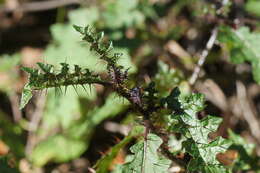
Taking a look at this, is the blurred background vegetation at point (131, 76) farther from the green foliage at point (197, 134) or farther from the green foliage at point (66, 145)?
the green foliage at point (197, 134)

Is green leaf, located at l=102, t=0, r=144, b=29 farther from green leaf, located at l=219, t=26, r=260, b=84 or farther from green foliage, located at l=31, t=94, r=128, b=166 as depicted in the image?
green leaf, located at l=219, t=26, r=260, b=84

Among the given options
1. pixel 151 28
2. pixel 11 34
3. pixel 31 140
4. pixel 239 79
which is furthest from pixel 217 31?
pixel 11 34

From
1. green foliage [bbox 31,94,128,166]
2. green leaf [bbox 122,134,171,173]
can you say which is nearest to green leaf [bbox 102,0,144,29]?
green foliage [bbox 31,94,128,166]

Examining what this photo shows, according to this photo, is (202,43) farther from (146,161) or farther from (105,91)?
(146,161)

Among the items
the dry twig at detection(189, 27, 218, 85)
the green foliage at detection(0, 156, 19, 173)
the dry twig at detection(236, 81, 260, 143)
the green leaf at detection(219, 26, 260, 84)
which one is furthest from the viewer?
the dry twig at detection(236, 81, 260, 143)

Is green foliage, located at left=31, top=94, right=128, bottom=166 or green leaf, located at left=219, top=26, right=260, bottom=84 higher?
green leaf, located at left=219, top=26, right=260, bottom=84

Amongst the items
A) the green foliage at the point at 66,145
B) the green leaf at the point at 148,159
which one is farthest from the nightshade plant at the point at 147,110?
the green foliage at the point at 66,145
